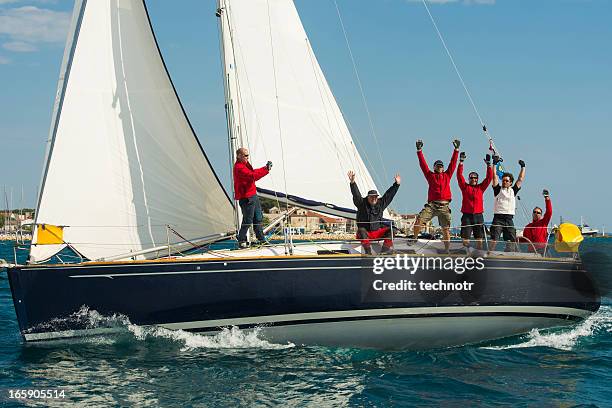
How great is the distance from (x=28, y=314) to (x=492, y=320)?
7010 mm

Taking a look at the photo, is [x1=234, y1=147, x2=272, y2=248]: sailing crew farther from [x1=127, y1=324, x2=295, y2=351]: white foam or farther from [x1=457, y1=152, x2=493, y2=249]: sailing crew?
[x1=457, y1=152, x2=493, y2=249]: sailing crew

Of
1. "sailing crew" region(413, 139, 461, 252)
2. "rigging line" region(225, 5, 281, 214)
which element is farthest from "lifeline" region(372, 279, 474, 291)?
"rigging line" region(225, 5, 281, 214)

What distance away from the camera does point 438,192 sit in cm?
1247

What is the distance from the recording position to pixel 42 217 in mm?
11586

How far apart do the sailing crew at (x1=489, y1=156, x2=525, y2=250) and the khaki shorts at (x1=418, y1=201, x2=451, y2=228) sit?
80 centimetres

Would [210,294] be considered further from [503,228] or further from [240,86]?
[503,228]

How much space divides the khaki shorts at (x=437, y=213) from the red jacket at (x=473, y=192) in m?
0.42

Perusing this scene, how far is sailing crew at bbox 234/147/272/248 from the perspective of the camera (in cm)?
1224

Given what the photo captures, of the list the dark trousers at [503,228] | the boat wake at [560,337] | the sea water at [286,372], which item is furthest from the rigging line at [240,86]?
the boat wake at [560,337]

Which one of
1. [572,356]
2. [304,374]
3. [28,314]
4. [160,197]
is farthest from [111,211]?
[572,356]

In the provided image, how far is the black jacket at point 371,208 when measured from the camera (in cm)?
1230

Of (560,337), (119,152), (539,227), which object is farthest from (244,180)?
(560,337)

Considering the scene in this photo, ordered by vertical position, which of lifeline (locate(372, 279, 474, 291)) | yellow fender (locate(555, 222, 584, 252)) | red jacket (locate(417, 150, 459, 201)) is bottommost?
lifeline (locate(372, 279, 474, 291))

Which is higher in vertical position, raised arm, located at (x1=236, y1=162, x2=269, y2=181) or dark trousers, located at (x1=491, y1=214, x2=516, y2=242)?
raised arm, located at (x1=236, y1=162, x2=269, y2=181)
